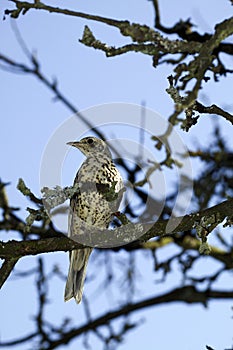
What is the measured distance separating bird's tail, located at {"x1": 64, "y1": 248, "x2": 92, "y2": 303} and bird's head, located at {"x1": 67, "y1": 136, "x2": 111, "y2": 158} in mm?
973

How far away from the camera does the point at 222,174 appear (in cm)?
730

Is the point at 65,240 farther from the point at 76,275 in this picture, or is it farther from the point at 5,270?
the point at 76,275

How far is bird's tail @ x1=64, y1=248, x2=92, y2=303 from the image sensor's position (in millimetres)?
5797

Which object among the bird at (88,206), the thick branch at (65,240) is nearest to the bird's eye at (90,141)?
the bird at (88,206)

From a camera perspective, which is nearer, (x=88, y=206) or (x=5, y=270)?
(x=5, y=270)

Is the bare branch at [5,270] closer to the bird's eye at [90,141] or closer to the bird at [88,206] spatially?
the bird at [88,206]

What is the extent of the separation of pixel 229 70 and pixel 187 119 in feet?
5.68

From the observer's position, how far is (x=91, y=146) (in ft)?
21.9

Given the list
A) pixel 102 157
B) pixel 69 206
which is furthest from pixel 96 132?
pixel 69 206

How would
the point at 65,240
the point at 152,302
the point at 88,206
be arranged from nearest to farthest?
the point at 65,240
the point at 88,206
the point at 152,302

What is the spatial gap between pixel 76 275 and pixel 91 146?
4.28 feet

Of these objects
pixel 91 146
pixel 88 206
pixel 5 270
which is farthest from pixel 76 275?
pixel 5 270

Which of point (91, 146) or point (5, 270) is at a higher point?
point (91, 146)

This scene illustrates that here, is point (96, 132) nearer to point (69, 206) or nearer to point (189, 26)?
point (69, 206)
